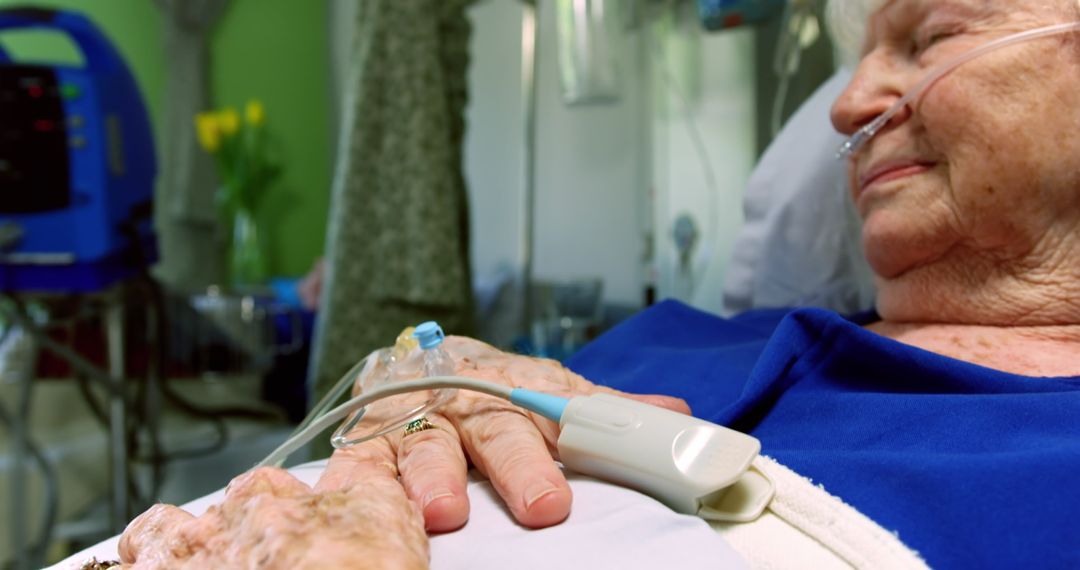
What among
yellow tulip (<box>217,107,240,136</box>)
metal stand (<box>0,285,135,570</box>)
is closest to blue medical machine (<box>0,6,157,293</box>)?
metal stand (<box>0,285,135,570</box>)

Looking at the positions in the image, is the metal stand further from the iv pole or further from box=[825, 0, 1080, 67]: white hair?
box=[825, 0, 1080, 67]: white hair

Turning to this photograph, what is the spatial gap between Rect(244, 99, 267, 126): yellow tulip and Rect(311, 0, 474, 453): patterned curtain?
1676 mm

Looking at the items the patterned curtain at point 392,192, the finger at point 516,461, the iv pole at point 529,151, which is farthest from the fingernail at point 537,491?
the iv pole at point 529,151

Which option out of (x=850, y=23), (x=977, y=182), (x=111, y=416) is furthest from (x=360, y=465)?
(x=111, y=416)

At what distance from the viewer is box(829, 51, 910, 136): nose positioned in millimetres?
684

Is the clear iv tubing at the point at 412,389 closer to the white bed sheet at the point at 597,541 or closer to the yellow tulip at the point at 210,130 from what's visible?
the white bed sheet at the point at 597,541

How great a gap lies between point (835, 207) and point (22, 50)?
9.83 ft

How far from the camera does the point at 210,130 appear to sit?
2.96 metres

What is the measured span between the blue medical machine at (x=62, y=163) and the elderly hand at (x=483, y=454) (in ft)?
3.70

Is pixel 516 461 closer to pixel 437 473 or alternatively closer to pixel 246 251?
pixel 437 473

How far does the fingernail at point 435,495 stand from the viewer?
0.37 metres

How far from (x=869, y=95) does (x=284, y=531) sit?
649 millimetres

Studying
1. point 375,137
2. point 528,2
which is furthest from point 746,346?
point 528,2

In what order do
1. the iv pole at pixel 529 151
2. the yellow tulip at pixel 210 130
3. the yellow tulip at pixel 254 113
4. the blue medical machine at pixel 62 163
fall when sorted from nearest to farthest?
the blue medical machine at pixel 62 163
the iv pole at pixel 529 151
the yellow tulip at pixel 210 130
the yellow tulip at pixel 254 113
